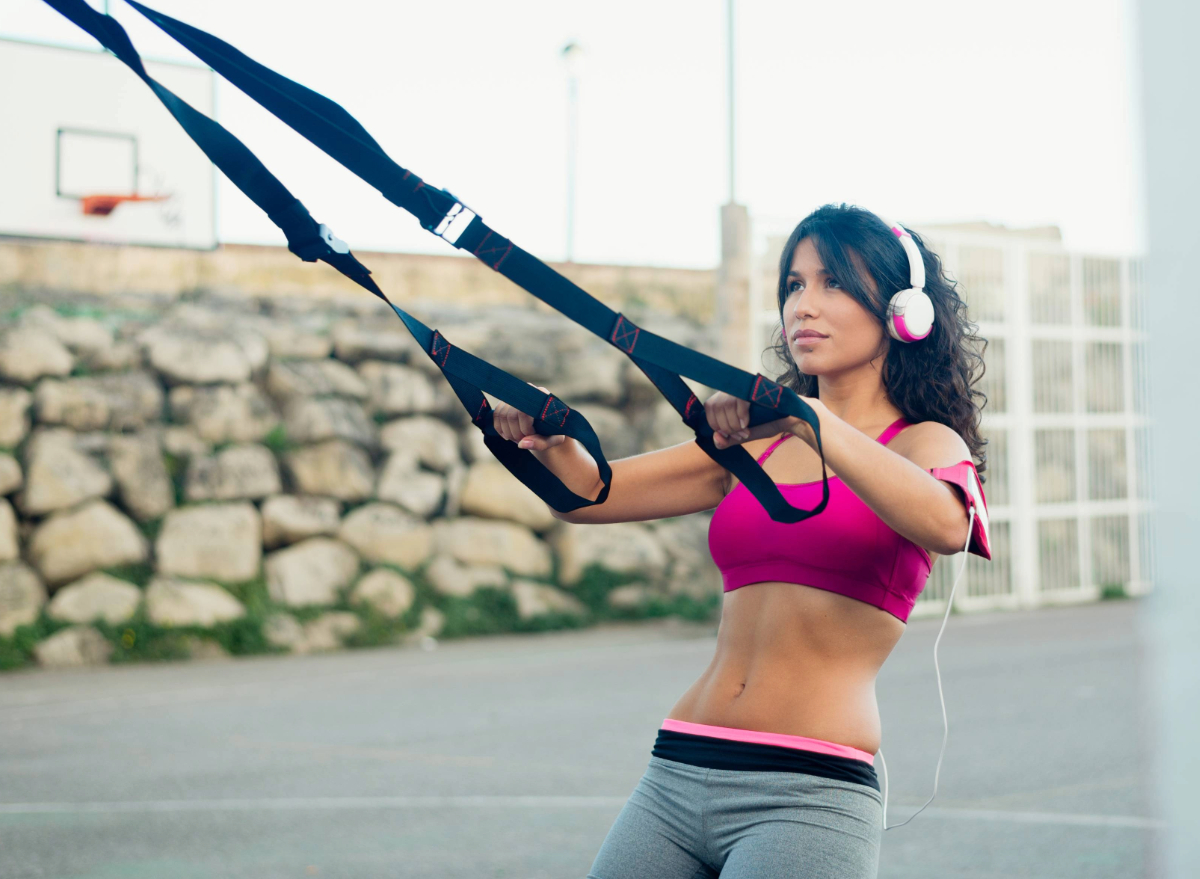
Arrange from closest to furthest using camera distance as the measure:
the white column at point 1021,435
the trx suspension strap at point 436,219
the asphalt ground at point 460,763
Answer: the trx suspension strap at point 436,219
the asphalt ground at point 460,763
the white column at point 1021,435

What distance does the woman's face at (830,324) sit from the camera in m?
2.31

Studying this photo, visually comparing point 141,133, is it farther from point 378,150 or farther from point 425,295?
point 378,150

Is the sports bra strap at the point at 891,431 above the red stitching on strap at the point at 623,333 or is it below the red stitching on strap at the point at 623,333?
below

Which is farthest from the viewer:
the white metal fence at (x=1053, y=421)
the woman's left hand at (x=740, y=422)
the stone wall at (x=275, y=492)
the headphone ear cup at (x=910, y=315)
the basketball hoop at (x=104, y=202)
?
the white metal fence at (x=1053, y=421)

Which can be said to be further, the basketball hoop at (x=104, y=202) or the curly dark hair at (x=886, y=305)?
the basketball hoop at (x=104, y=202)

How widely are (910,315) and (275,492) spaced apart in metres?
12.8

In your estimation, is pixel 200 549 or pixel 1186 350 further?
pixel 200 549

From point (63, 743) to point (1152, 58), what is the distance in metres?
8.37

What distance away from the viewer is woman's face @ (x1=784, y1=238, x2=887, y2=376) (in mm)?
2309

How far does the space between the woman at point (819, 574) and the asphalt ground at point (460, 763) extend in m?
3.36

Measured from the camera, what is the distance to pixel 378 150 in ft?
5.71

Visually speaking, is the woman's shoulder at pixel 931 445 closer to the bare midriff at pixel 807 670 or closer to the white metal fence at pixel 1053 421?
the bare midriff at pixel 807 670

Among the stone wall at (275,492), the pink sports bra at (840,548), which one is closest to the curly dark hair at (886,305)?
the pink sports bra at (840,548)

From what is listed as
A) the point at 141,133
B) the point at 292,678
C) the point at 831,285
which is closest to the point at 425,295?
the point at 141,133
